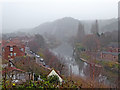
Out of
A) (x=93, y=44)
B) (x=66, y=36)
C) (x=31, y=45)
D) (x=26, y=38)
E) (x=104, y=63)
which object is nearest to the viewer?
(x=66, y=36)

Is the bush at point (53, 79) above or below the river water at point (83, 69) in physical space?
above

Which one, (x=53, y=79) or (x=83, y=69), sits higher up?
(x=53, y=79)

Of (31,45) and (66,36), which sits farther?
(31,45)

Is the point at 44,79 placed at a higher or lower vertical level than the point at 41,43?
lower

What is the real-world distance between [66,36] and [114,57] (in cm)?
201

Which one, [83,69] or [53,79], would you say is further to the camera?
[83,69]

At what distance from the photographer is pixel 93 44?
20.8ft

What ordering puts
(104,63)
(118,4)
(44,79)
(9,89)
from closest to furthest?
1. (9,89)
2. (44,79)
3. (118,4)
4. (104,63)

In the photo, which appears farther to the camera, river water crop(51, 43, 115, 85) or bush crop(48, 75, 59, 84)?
river water crop(51, 43, 115, 85)

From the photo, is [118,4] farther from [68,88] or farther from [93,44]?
[93,44]

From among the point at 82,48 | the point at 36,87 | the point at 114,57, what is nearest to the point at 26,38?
the point at 82,48

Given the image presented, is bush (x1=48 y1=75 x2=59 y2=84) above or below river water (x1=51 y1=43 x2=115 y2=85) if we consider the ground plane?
above

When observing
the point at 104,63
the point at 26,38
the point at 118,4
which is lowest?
Answer: the point at 104,63

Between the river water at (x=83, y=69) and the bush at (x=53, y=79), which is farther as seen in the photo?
the river water at (x=83, y=69)
